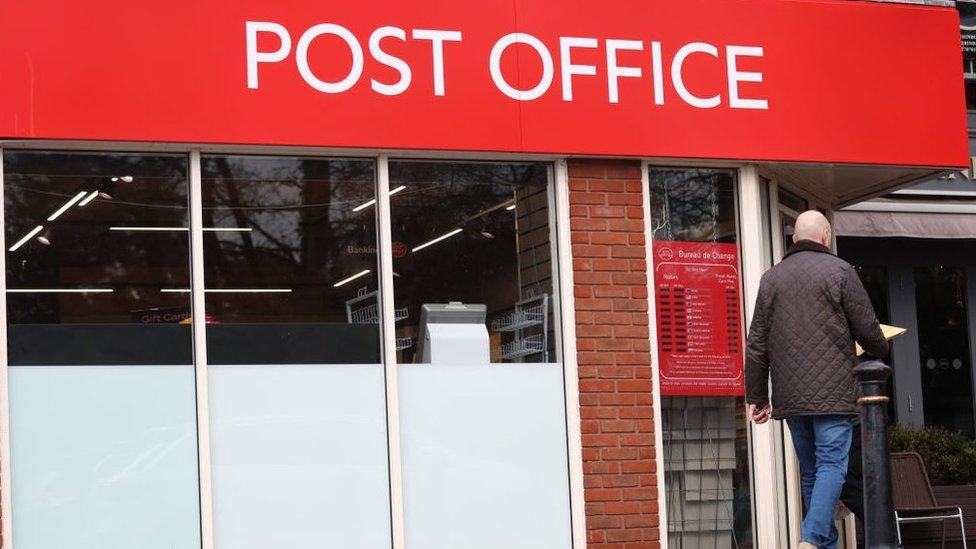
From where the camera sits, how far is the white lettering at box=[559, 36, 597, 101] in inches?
348

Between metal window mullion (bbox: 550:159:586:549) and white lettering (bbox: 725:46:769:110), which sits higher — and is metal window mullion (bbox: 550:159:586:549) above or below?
below

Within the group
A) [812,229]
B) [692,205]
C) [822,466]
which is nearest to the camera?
[822,466]

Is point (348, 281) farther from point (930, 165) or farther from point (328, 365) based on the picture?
point (930, 165)

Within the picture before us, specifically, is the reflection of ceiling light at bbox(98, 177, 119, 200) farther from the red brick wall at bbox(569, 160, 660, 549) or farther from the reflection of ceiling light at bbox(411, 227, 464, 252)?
the red brick wall at bbox(569, 160, 660, 549)

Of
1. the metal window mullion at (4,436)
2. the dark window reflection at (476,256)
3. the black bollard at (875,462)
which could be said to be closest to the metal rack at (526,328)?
the dark window reflection at (476,256)

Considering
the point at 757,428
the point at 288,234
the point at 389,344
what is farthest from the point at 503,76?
the point at 757,428

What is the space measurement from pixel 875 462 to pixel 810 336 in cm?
120

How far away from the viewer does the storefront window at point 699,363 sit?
9133 mm

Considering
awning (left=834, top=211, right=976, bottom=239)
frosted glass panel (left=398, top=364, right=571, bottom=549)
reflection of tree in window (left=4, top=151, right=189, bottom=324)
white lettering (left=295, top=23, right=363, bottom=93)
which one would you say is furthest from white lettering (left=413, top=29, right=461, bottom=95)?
awning (left=834, top=211, right=976, bottom=239)

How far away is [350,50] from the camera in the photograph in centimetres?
843

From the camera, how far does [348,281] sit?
8.41 meters

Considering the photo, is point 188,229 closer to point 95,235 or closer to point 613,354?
point 95,235

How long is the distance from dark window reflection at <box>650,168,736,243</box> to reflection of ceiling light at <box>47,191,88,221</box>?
3.37 m

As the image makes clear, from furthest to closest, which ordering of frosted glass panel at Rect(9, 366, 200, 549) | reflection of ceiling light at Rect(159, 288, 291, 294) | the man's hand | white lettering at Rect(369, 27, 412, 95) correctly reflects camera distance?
1. white lettering at Rect(369, 27, 412, 95)
2. reflection of ceiling light at Rect(159, 288, 291, 294)
3. frosted glass panel at Rect(9, 366, 200, 549)
4. the man's hand
